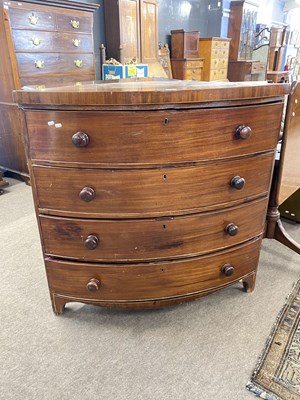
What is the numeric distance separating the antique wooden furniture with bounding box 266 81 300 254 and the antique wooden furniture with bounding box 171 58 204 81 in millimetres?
3525

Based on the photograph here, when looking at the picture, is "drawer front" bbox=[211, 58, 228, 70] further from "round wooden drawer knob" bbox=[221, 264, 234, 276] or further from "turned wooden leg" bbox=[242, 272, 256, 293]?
"round wooden drawer knob" bbox=[221, 264, 234, 276]

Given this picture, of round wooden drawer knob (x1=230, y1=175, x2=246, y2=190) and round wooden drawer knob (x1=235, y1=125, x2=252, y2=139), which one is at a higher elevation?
round wooden drawer knob (x1=235, y1=125, x2=252, y2=139)

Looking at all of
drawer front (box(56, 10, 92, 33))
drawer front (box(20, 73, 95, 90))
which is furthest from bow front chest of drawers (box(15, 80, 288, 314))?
drawer front (box(56, 10, 92, 33))

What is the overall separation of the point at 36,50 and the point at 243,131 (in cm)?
228

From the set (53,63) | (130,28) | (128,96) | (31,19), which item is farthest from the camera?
(130,28)

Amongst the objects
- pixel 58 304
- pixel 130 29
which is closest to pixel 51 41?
pixel 130 29

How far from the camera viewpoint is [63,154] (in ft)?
3.51

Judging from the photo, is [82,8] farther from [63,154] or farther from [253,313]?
[253,313]

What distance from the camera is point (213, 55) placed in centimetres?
514

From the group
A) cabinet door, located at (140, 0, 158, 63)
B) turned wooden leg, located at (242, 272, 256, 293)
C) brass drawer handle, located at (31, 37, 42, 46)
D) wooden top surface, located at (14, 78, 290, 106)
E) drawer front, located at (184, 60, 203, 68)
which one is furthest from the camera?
drawer front, located at (184, 60, 203, 68)

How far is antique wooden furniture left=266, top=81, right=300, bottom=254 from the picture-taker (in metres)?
1.44

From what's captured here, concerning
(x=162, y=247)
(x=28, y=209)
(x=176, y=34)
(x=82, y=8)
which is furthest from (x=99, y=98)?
(x=176, y=34)

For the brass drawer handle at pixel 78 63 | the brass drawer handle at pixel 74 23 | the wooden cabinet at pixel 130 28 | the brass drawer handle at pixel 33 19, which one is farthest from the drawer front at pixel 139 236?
the wooden cabinet at pixel 130 28

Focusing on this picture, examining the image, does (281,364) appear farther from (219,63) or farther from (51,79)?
(219,63)
